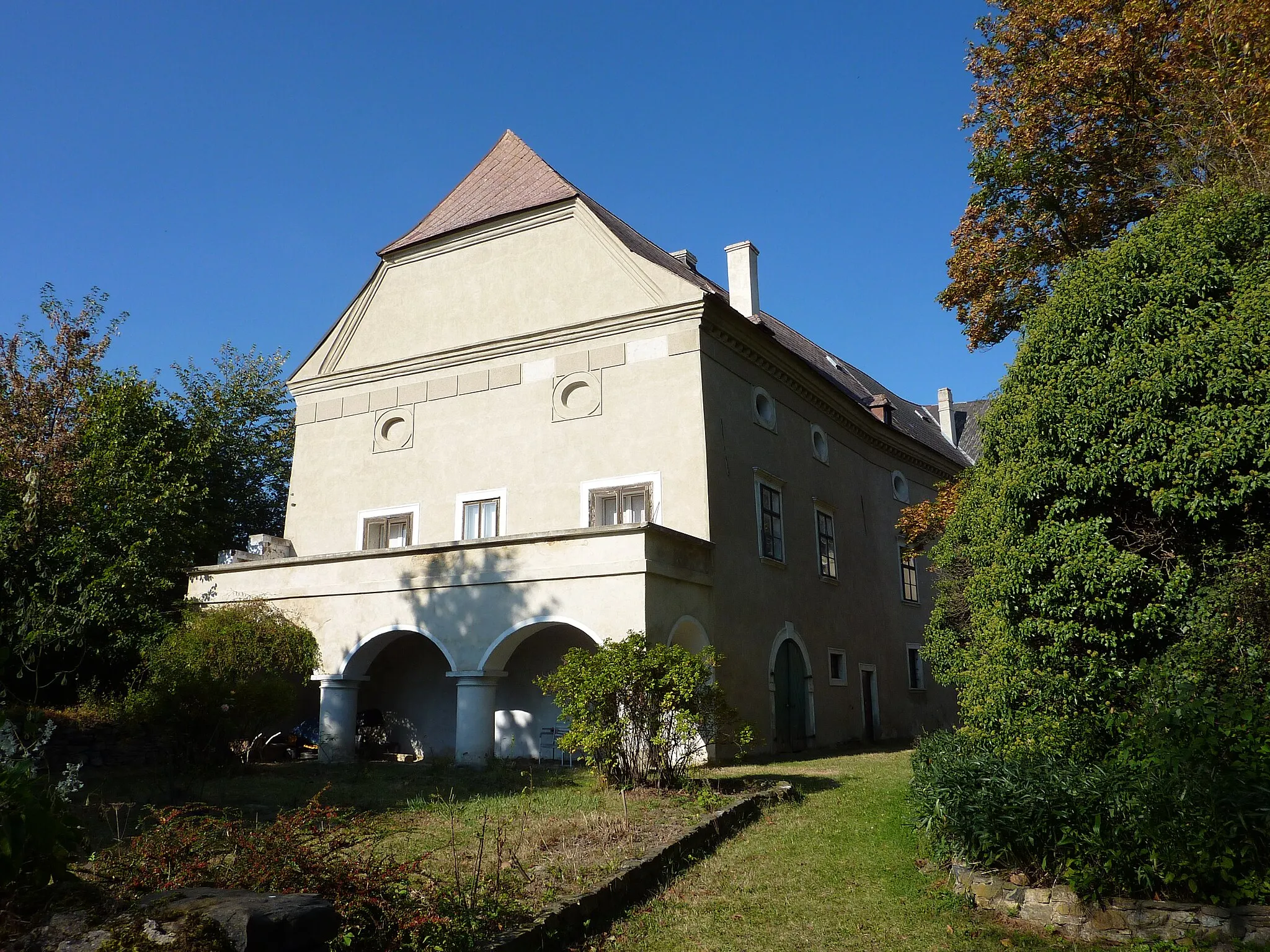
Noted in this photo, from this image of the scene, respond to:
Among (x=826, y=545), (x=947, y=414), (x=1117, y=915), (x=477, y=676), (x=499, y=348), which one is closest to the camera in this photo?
(x=1117, y=915)

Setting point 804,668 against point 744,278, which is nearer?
point 804,668

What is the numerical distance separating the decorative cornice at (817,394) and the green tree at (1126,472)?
8721 mm

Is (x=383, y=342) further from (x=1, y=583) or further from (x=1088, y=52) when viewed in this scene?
(x=1088, y=52)

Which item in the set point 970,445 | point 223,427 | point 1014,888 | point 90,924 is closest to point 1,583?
point 223,427

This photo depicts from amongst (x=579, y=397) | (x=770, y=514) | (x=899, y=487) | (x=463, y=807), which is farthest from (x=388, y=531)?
(x=899, y=487)

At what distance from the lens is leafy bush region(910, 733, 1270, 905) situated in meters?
5.78

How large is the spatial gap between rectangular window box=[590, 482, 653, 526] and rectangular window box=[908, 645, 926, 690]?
11692mm

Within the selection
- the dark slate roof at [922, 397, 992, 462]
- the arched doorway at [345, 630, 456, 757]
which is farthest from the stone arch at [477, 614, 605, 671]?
the dark slate roof at [922, 397, 992, 462]

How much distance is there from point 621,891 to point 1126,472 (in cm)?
600

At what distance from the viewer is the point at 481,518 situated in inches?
747

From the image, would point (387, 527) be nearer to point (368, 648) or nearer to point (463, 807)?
point (368, 648)

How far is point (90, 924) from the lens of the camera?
3.96 meters

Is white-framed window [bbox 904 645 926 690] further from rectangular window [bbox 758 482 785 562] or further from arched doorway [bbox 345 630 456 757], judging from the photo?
arched doorway [bbox 345 630 456 757]

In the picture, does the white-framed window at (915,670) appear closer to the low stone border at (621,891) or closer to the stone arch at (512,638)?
the stone arch at (512,638)
